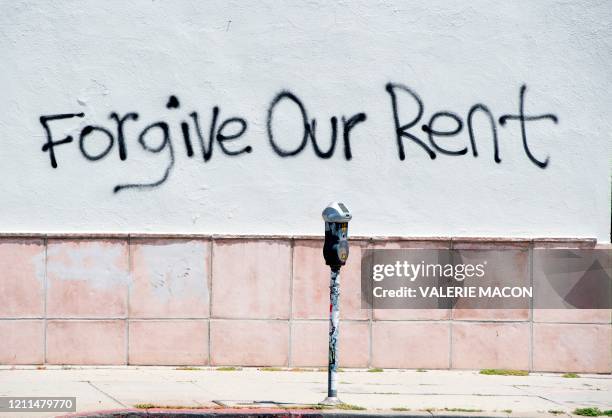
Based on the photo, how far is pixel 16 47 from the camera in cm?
1067

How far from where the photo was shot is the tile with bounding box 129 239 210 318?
424 inches

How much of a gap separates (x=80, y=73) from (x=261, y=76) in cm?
169

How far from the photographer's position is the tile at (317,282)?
1090cm

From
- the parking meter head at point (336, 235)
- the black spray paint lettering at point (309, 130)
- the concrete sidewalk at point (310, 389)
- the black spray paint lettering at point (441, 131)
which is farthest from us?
the black spray paint lettering at point (441, 131)

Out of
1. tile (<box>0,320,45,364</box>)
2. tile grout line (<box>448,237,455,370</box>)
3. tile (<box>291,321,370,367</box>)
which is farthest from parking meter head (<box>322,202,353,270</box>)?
tile (<box>0,320,45,364</box>)

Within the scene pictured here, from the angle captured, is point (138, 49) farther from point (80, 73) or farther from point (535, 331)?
point (535, 331)

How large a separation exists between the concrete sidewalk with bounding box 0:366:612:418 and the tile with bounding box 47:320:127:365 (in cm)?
12

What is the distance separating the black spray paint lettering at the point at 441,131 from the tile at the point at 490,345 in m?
1.60

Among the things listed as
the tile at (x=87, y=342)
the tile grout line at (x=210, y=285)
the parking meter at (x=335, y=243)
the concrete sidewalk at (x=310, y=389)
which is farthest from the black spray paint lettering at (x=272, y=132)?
the parking meter at (x=335, y=243)

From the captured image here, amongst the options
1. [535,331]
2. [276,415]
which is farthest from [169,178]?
[535,331]

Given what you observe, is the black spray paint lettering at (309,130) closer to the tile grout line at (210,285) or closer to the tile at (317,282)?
the tile at (317,282)

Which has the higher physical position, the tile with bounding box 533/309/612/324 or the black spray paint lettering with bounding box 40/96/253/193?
the black spray paint lettering with bounding box 40/96/253/193

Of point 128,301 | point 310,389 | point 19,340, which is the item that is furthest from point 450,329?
point 19,340

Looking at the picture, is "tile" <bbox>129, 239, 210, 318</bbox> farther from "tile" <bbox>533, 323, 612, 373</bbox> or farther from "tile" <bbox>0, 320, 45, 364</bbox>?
"tile" <bbox>533, 323, 612, 373</bbox>
